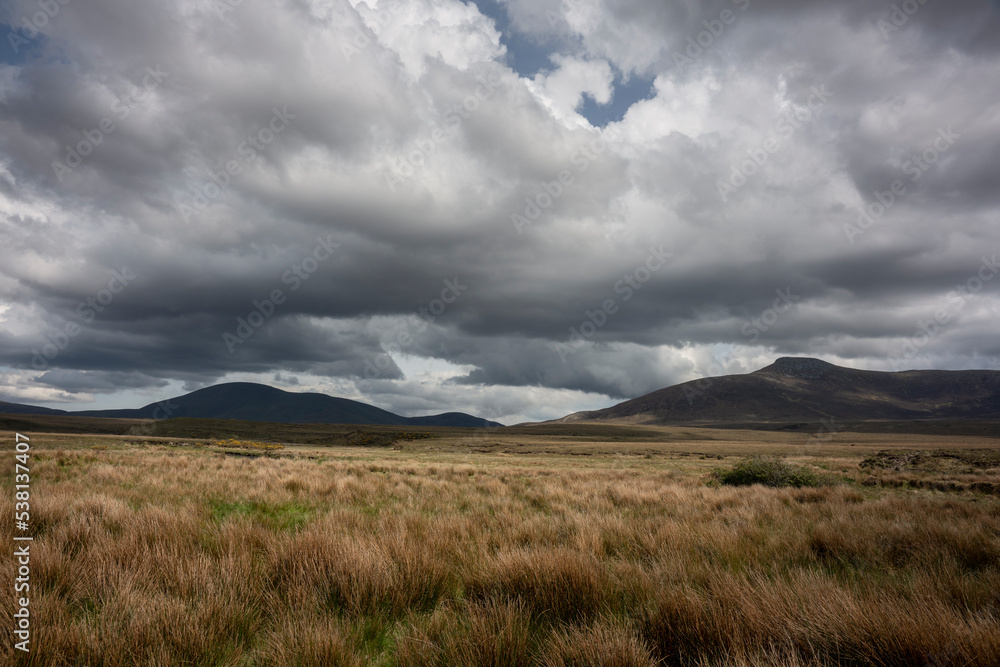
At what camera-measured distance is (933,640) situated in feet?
8.79

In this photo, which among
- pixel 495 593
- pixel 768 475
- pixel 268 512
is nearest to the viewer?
pixel 495 593

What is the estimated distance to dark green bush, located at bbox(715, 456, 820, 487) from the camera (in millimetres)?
16312

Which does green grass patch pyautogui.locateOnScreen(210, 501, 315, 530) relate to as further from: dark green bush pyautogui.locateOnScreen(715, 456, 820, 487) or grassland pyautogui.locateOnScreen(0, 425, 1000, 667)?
dark green bush pyautogui.locateOnScreen(715, 456, 820, 487)

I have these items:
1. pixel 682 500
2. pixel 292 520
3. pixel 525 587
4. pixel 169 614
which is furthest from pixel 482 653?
pixel 682 500

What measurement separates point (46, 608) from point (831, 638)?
16.5ft

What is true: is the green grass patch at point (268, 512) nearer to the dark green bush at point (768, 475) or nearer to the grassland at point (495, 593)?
the grassland at point (495, 593)

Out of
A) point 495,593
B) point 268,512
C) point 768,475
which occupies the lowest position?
point 768,475

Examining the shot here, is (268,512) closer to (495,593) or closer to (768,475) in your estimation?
(495,593)

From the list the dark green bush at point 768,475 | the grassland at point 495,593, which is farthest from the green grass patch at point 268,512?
the dark green bush at point 768,475

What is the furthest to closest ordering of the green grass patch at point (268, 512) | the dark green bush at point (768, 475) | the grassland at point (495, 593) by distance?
the dark green bush at point (768, 475), the green grass patch at point (268, 512), the grassland at point (495, 593)

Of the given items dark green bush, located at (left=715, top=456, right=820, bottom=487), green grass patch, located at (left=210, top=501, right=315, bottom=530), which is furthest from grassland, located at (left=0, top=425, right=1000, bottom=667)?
dark green bush, located at (left=715, top=456, right=820, bottom=487)

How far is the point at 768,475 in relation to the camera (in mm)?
16562

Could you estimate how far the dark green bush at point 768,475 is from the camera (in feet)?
53.5

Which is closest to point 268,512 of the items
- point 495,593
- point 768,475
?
point 495,593
